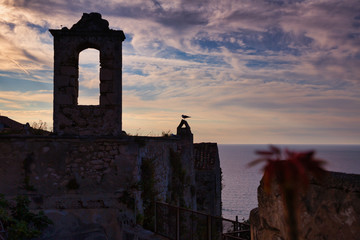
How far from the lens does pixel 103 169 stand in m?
8.01

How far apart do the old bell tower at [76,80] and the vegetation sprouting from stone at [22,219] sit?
2176 mm

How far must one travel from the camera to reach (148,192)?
871cm

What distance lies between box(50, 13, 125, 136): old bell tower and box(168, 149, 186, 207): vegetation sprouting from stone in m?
3.98

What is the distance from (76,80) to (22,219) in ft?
13.0

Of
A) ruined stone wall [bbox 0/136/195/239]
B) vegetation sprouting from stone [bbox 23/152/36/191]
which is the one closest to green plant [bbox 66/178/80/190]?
ruined stone wall [bbox 0/136/195/239]

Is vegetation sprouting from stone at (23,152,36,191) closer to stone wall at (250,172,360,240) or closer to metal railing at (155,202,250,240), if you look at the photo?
metal railing at (155,202,250,240)

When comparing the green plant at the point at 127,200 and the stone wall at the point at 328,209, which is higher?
the stone wall at the point at 328,209

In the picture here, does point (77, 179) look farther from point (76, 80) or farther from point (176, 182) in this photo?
point (176, 182)

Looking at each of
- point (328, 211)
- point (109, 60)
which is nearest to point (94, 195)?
point (109, 60)

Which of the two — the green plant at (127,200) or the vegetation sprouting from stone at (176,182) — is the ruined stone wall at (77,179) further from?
the vegetation sprouting from stone at (176,182)

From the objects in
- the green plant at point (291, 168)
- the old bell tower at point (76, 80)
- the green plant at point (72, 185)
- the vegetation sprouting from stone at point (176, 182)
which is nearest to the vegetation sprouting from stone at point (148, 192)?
the old bell tower at point (76, 80)

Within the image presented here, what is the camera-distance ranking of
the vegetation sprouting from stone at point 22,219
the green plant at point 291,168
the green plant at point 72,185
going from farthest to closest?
1. the green plant at point 72,185
2. the vegetation sprouting from stone at point 22,219
3. the green plant at point 291,168

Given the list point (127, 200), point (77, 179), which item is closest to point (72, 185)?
point (77, 179)

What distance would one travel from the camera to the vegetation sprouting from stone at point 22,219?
6.37 m
